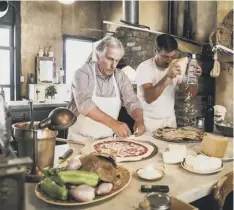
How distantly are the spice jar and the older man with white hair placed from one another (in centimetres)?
112

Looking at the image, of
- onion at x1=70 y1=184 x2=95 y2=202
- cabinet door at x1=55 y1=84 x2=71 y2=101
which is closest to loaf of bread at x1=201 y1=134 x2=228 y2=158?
onion at x1=70 y1=184 x2=95 y2=202

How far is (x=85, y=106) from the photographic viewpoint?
7.30 feet

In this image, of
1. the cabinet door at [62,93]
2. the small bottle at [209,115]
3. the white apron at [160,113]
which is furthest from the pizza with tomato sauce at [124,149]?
the cabinet door at [62,93]

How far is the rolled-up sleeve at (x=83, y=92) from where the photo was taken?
2.23 m

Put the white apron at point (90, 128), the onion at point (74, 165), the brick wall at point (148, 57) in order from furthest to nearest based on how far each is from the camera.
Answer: the brick wall at point (148, 57)
the white apron at point (90, 128)
the onion at point (74, 165)

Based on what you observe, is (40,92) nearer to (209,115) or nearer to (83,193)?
(209,115)

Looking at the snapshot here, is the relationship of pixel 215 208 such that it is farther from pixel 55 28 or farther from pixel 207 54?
pixel 55 28

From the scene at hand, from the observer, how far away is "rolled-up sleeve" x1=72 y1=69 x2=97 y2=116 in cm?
223

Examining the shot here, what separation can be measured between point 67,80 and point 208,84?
185 inches

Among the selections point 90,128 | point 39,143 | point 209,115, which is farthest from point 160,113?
point 39,143

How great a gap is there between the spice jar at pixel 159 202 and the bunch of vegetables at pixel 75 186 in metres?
0.22

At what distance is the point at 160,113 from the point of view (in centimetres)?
309

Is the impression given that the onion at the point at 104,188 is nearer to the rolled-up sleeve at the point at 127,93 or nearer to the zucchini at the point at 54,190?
the zucchini at the point at 54,190

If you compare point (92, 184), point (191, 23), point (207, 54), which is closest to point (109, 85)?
point (92, 184)
